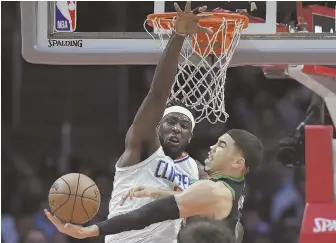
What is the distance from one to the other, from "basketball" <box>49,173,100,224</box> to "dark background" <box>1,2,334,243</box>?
492cm

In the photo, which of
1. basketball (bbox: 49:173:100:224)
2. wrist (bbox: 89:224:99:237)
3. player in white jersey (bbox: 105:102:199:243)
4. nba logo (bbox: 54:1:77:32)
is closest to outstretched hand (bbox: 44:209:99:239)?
wrist (bbox: 89:224:99:237)

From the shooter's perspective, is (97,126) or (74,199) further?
(97,126)

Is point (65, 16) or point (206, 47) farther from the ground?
point (65, 16)

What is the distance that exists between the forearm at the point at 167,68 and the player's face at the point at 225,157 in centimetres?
37

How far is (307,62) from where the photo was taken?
4.12 m

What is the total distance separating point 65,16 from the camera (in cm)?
432

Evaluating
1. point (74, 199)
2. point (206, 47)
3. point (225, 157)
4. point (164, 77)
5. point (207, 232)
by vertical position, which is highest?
point (206, 47)

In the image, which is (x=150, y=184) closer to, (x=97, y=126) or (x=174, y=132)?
(x=174, y=132)

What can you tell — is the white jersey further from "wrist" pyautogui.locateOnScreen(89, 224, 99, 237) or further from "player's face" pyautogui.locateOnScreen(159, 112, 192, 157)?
"wrist" pyautogui.locateOnScreen(89, 224, 99, 237)

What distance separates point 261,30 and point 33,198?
200 inches

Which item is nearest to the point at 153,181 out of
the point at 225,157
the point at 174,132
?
the point at 174,132

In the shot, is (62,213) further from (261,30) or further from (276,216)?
(276,216)

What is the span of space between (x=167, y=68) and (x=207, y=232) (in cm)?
80

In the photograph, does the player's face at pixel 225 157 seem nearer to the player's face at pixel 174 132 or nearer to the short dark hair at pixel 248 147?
the short dark hair at pixel 248 147
